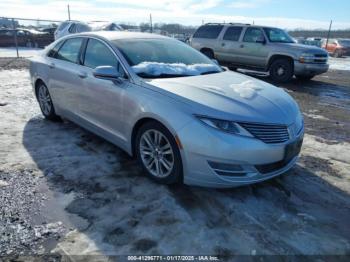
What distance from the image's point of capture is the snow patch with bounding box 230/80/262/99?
12.2 ft

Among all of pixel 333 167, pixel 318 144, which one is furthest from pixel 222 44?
pixel 333 167

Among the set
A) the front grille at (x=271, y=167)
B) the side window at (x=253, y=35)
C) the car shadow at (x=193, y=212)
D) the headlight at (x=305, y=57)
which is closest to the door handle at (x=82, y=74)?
the car shadow at (x=193, y=212)

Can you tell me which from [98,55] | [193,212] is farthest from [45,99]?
[193,212]

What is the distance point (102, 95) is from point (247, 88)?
1.80 meters

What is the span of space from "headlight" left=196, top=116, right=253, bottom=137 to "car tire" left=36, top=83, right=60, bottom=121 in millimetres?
3493

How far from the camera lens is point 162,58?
449 cm

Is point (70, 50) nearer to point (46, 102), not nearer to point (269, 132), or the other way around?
point (46, 102)

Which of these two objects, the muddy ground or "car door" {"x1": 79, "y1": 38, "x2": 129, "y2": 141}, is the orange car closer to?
the muddy ground

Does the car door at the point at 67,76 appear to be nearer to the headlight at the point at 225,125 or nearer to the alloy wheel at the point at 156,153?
the alloy wheel at the point at 156,153

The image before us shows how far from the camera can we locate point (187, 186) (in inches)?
149

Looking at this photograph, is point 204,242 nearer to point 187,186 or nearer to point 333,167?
point 187,186

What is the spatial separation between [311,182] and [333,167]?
650 millimetres

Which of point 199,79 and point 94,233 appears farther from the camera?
point 199,79

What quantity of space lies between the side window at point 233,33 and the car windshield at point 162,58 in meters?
8.18
